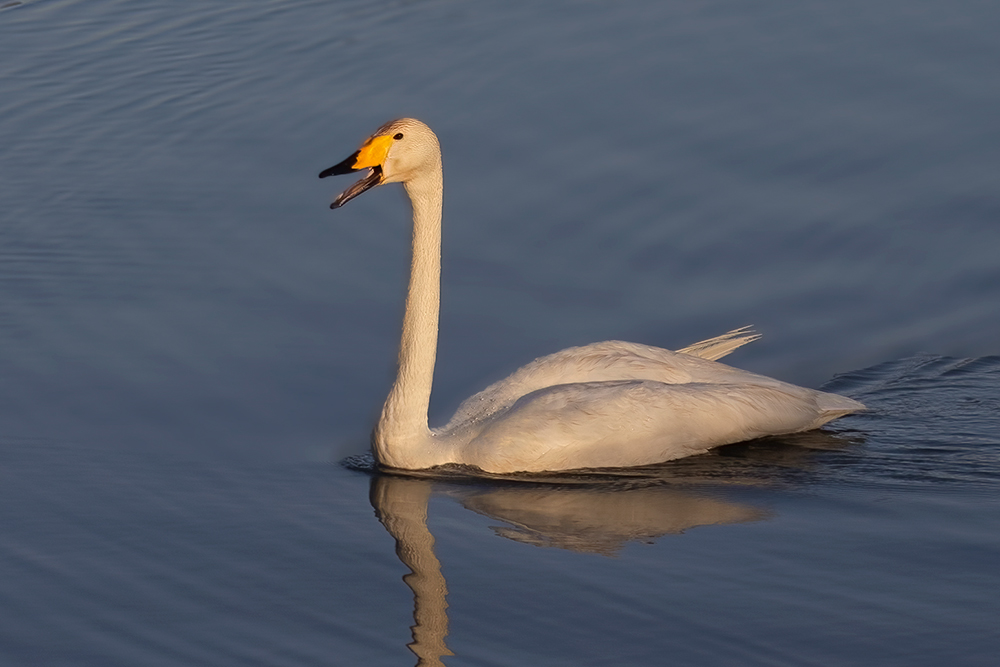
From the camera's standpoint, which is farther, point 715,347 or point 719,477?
point 715,347

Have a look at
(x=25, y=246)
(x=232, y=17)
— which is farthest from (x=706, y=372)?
(x=232, y=17)

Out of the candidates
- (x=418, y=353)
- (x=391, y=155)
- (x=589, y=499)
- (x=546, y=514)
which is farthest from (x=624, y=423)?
(x=391, y=155)

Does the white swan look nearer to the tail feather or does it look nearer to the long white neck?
the long white neck

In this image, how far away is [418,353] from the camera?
30.8 ft

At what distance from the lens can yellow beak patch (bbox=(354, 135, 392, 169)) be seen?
353 inches

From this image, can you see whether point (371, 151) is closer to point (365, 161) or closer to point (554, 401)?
point (365, 161)

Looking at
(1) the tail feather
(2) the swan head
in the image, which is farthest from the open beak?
(1) the tail feather

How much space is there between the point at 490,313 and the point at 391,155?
97.2 inches

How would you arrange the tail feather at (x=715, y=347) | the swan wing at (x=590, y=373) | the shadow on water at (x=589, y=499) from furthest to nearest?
1. the tail feather at (x=715, y=347)
2. the swan wing at (x=590, y=373)
3. the shadow on water at (x=589, y=499)

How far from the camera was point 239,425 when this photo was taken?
9.71 m

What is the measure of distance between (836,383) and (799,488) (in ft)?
5.81

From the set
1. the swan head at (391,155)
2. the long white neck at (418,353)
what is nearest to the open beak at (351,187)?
the swan head at (391,155)

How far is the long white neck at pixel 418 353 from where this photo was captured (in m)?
9.18

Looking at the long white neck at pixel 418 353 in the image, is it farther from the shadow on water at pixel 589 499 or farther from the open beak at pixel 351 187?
the open beak at pixel 351 187
